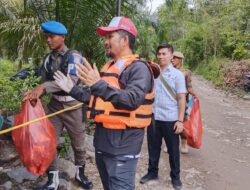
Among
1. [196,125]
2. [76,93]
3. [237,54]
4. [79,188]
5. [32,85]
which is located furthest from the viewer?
[237,54]

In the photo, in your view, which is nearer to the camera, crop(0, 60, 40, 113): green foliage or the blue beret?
the blue beret

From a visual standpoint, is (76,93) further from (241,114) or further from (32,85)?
(241,114)

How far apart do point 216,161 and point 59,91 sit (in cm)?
350

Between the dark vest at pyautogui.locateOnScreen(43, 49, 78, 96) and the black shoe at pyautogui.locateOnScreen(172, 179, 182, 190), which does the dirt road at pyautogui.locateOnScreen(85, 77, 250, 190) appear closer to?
the black shoe at pyautogui.locateOnScreen(172, 179, 182, 190)

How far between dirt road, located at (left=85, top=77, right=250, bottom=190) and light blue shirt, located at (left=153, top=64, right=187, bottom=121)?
100 cm

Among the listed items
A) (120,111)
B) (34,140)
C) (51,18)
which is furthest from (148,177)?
(51,18)

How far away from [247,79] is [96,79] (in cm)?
1397

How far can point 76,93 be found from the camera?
3.06 meters

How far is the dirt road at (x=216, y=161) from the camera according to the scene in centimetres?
530

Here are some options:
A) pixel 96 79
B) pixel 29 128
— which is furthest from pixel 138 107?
pixel 29 128

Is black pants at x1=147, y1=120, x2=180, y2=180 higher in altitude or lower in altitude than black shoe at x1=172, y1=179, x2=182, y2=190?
higher

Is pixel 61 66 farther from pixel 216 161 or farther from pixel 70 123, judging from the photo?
pixel 216 161

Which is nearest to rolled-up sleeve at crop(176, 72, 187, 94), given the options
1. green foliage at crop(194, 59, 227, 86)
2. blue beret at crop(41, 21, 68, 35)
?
blue beret at crop(41, 21, 68, 35)

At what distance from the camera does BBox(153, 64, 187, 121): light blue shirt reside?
4605mm
